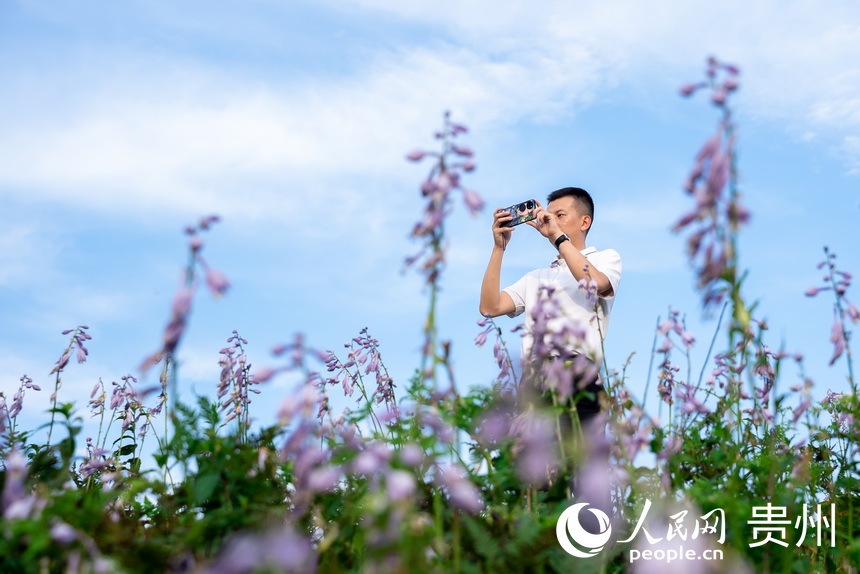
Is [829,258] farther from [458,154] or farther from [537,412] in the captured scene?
[458,154]

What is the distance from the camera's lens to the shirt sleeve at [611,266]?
6672 millimetres

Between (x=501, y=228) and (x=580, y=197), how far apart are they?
107 centimetres

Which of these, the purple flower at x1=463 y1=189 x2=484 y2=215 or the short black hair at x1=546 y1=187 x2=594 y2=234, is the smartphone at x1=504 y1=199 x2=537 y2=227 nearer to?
the short black hair at x1=546 y1=187 x2=594 y2=234

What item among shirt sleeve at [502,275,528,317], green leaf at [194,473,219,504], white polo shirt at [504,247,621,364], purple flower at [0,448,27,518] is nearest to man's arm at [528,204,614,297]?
white polo shirt at [504,247,621,364]

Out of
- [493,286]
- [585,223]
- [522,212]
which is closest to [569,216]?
[585,223]

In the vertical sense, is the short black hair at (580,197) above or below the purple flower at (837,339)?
above

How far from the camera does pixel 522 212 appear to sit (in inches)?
270

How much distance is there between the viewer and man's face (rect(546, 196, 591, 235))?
286 inches

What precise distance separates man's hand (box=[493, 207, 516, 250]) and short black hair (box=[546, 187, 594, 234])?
2.78ft

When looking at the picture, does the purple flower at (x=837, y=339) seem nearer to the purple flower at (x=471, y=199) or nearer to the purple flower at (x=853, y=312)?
the purple flower at (x=853, y=312)

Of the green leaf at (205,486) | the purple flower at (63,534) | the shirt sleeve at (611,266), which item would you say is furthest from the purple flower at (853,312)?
the purple flower at (63,534)

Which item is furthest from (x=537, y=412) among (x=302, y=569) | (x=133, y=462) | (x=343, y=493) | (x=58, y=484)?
(x=133, y=462)

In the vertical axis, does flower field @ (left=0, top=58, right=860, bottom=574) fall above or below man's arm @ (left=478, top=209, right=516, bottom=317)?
below

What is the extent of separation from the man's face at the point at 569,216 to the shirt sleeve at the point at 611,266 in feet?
1.65
